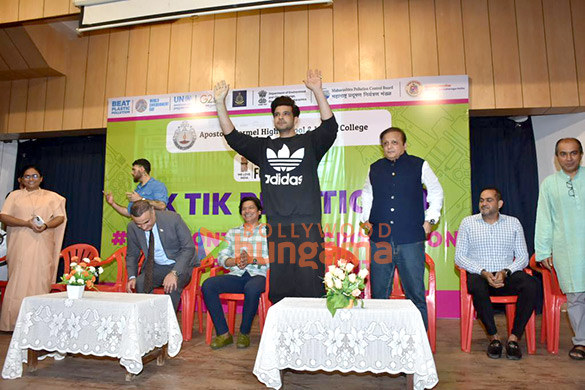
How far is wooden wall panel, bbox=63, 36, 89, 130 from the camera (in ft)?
18.6

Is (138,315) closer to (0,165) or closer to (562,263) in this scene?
(562,263)

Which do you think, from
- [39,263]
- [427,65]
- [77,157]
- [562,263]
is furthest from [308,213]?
[77,157]

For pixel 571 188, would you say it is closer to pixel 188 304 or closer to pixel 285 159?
pixel 285 159

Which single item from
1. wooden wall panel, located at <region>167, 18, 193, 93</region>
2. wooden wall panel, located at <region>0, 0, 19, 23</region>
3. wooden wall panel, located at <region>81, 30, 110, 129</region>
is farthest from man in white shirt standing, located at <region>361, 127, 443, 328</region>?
wooden wall panel, located at <region>81, 30, 110, 129</region>

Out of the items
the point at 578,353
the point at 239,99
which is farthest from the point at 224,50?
the point at 578,353

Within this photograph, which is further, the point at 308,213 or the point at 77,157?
the point at 77,157

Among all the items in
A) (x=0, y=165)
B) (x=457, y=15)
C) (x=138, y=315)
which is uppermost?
(x=457, y=15)

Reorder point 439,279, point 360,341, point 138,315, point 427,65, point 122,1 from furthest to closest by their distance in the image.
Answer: point 427,65, point 439,279, point 122,1, point 138,315, point 360,341

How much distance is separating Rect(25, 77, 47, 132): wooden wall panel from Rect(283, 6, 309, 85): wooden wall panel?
3.36 metres

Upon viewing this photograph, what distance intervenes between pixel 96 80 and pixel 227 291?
3.77 metres

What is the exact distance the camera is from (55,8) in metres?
3.99

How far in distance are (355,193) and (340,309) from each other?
8.72ft

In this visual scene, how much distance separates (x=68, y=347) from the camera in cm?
238

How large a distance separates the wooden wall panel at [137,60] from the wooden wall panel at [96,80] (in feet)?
1.16
